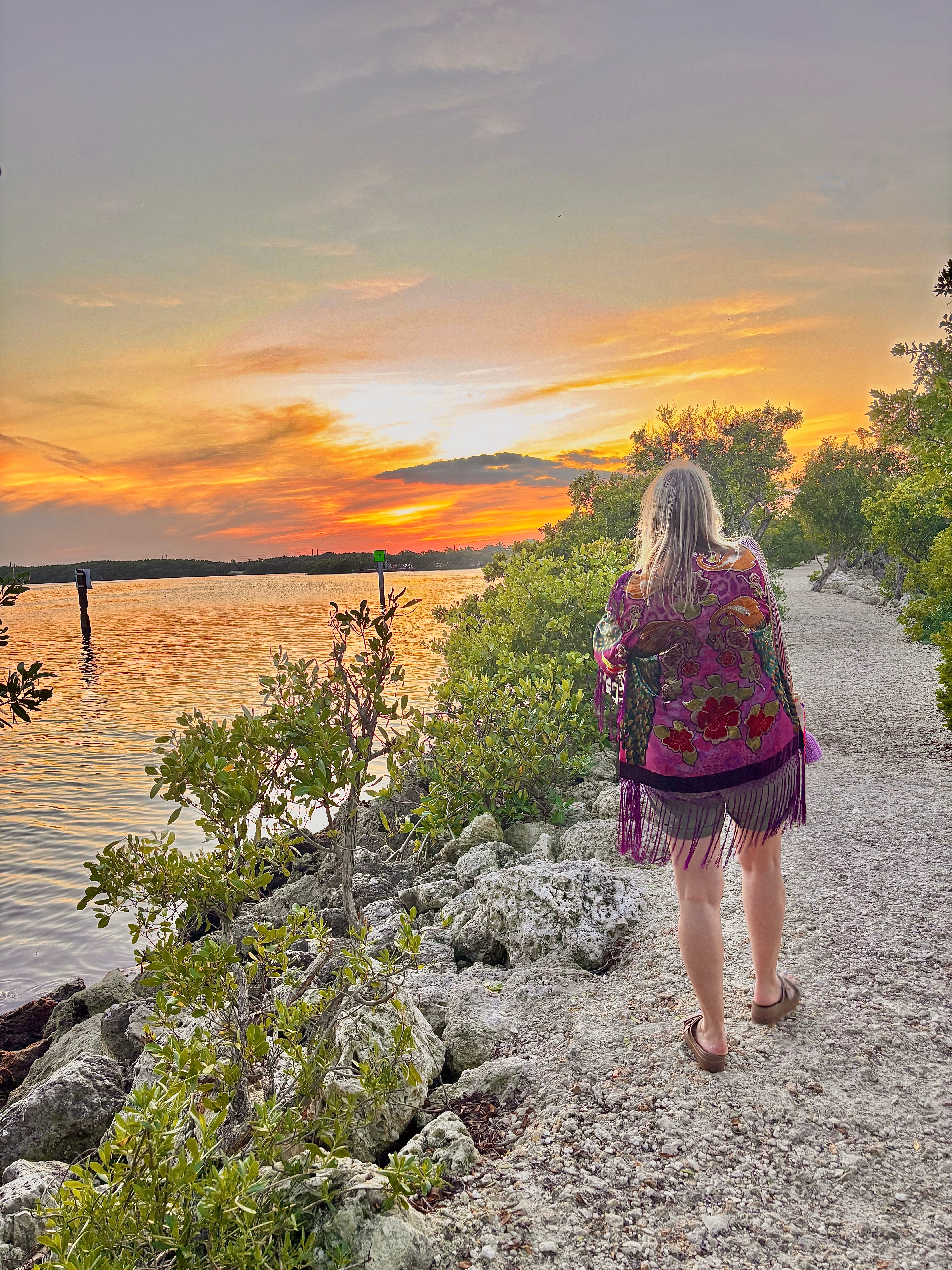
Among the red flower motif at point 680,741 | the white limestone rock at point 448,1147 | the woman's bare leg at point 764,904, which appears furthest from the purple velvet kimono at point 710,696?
the white limestone rock at point 448,1147

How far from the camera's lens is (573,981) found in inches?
156

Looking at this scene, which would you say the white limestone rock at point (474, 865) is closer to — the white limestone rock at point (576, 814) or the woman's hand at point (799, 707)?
the white limestone rock at point (576, 814)

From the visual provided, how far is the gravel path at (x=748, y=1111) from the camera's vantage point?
2354 mm

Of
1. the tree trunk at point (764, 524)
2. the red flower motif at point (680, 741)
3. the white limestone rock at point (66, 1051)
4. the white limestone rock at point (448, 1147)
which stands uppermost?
the tree trunk at point (764, 524)

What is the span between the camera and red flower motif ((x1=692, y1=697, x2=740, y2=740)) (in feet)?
9.70

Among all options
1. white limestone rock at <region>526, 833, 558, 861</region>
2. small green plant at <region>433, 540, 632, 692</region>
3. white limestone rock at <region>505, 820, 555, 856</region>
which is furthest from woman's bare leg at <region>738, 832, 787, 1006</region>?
small green plant at <region>433, 540, 632, 692</region>

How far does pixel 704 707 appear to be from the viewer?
2.96 meters

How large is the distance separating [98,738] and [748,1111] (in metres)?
16.8

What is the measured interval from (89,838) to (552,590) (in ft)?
24.1

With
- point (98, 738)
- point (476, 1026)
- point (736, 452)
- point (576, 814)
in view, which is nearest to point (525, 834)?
point (576, 814)

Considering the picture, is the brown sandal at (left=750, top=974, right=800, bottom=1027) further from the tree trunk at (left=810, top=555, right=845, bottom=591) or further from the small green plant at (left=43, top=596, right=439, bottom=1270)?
the tree trunk at (left=810, top=555, right=845, bottom=591)

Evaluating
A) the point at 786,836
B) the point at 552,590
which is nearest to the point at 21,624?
the point at 552,590

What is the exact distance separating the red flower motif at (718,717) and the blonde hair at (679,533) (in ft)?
1.30

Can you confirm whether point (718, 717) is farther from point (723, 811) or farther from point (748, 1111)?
point (748, 1111)
